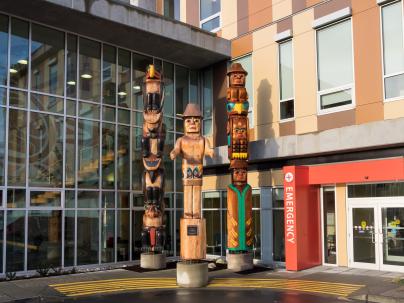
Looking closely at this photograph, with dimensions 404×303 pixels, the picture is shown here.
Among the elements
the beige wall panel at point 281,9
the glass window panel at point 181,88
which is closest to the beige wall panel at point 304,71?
the beige wall panel at point 281,9

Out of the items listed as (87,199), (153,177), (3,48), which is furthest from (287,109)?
(3,48)

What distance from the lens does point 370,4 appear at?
1592 cm

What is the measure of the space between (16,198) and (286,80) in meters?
10.4

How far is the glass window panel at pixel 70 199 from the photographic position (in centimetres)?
1781

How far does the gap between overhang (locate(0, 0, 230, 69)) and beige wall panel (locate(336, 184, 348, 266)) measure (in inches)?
Result: 300

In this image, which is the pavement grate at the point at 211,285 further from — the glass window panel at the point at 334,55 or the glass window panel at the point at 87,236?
the glass window panel at the point at 334,55

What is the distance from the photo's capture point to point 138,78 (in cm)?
2064

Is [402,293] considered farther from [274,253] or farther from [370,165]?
[274,253]

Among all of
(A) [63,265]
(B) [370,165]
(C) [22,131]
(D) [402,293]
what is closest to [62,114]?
(C) [22,131]

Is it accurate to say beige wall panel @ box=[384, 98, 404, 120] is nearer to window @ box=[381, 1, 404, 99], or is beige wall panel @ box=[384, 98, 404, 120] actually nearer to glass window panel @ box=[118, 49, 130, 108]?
window @ box=[381, 1, 404, 99]

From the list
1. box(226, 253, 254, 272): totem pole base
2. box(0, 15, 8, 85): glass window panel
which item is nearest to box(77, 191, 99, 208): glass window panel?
box(0, 15, 8, 85): glass window panel

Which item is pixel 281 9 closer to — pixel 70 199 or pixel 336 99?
pixel 336 99

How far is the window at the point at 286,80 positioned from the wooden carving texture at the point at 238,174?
1.69 m

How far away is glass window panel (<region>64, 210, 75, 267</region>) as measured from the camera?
1762 centimetres
